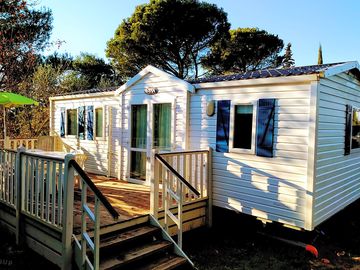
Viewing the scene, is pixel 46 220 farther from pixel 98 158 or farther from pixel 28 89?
pixel 28 89

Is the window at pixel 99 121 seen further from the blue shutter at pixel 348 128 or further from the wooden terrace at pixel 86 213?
the blue shutter at pixel 348 128

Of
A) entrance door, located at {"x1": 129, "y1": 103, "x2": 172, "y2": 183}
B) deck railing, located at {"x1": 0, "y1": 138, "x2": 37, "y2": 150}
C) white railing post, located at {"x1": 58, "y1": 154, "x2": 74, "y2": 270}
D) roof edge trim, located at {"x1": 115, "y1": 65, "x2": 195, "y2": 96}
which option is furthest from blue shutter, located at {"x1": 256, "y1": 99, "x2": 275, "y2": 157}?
deck railing, located at {"x1": 0, "y1": 138, "x2": 37, "y2": 150}

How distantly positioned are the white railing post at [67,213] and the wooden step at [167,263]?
84 cm

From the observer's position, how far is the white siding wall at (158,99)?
18.6ft

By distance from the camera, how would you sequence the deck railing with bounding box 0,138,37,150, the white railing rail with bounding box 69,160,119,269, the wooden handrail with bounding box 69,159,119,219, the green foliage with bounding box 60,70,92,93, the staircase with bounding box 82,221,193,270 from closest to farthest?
the wooden handrail with bounding box 69,159,119,219 < the white railing rail with bounding box 69,160,119,269 < the staircase with bounding box 82,221,193,270 < the deck railing with bounding box 0,138,37,150 < the green foliage with bounding box 60,70,92,93

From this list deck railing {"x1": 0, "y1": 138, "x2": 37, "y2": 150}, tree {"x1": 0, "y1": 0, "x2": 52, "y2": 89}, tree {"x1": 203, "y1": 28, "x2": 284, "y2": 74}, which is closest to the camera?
deck railing {"x1": 0, "y1": 138, "x2": 37, "y2": 150}

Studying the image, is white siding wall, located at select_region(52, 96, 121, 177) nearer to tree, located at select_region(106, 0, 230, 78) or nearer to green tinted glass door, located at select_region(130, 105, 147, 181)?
green tinted glass door, located at select_region(130, 105, 147, 181)

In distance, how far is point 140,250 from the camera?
349cm

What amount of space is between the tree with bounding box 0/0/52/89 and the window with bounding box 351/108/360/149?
1066 centimetres

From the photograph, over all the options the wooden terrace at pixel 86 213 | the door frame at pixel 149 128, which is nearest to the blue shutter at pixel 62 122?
the door frame at pixel 149 128

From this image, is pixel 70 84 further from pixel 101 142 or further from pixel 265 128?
pixel 265 128

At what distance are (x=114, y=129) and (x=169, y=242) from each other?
160 inches

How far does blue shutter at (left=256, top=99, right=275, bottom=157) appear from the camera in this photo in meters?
4.52

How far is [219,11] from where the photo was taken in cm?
1664
